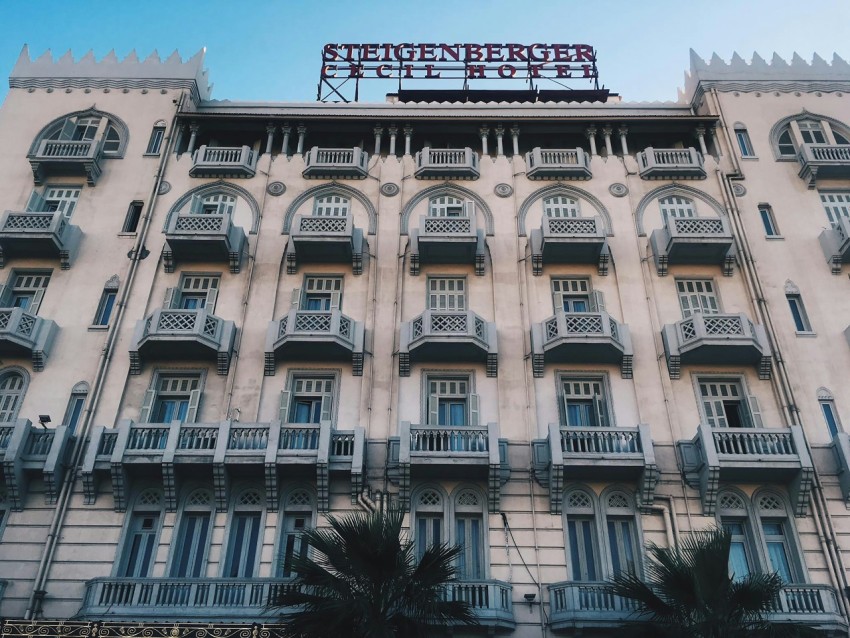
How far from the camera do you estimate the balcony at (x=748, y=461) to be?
834 inches

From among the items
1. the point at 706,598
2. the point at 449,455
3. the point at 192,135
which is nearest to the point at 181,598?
the point at 449,455

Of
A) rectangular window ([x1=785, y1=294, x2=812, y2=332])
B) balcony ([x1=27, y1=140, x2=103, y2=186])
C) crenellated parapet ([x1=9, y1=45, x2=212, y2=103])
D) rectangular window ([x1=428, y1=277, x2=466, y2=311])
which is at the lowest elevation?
rectangular window ([x1=785, y1=294, x2=812, y2=332])

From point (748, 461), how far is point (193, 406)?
17013mm

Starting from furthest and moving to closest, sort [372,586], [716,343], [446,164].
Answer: [446,164]
[716,343]
[372,586]

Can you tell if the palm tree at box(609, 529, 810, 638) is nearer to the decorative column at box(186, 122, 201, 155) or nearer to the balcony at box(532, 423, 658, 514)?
the balcony at box(532, 423, 658, 514)

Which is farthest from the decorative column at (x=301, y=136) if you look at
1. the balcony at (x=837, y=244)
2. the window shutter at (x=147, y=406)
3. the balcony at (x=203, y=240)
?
the balcony at (x=837, y=244)

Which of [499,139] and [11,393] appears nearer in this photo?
[11,393]

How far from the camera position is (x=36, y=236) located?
2589cm

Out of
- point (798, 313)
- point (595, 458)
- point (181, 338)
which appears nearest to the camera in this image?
point (595, 458)

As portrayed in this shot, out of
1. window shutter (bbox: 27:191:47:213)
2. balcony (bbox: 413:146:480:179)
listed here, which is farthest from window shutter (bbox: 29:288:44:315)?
balcony (bbox: 413:146:480:179)

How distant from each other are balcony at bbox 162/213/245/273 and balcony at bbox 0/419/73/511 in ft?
24.0

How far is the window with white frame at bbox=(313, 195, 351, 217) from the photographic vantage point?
28.6 metres

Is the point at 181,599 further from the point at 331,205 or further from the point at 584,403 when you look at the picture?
the point at 331,205

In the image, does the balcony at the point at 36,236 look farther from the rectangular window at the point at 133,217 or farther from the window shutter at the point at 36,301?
the rectangular window at the point at 133,217
